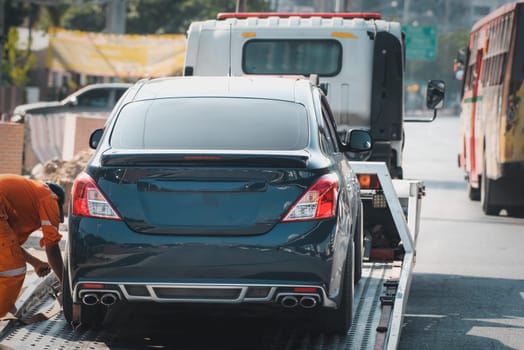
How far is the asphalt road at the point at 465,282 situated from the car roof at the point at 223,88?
1807 millimetres

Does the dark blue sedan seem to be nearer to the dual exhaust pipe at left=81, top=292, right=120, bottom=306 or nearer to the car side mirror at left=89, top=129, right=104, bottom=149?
the dual exhaust pipe at left=81, top=292, right=120, bottom=306

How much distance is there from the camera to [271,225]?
7.27m

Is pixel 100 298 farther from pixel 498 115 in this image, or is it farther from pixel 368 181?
pixel 498 115

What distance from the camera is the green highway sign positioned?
74.2m

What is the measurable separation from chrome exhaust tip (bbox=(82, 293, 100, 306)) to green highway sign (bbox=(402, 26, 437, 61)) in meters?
67.5

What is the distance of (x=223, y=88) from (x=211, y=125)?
1.93 feet

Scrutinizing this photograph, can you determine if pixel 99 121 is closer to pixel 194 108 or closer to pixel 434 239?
pixel 434 239

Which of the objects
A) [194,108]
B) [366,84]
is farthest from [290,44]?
[194,108]

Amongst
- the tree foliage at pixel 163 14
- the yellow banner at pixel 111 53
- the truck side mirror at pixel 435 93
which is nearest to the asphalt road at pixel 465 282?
the truck side mirror at pixel 435 93

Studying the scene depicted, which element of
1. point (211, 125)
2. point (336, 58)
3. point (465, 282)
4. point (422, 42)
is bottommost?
point (422, 42)

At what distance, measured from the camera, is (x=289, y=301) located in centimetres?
728

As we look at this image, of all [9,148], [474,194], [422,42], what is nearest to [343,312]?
[9,148]

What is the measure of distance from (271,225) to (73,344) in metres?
1.47

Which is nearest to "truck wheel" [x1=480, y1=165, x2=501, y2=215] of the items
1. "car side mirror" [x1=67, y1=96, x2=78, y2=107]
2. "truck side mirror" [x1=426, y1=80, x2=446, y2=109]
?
"truck side mirror" [x1=426, y1=80, x2=446, y2=109]
